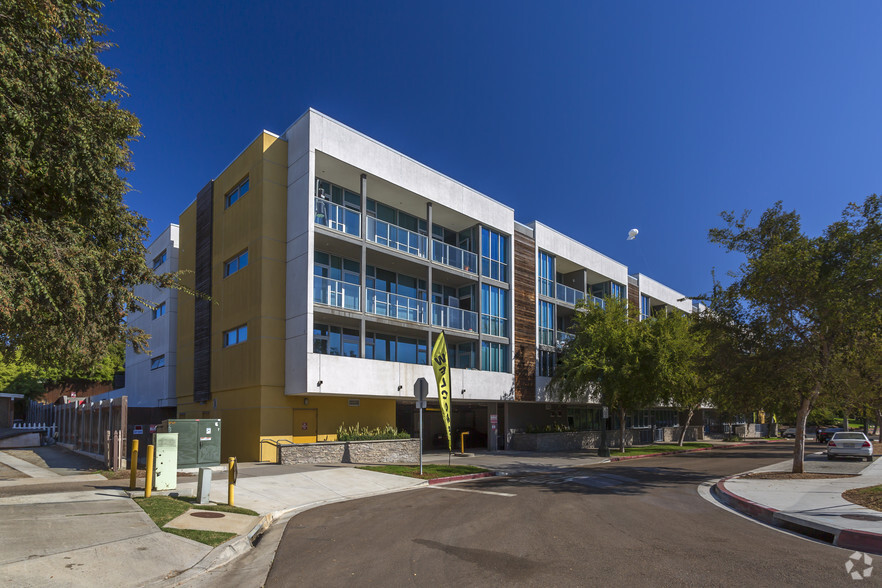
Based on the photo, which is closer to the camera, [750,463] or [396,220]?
[750,463]

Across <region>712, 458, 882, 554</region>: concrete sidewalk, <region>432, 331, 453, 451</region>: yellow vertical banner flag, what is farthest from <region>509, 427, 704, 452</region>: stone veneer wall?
<region>712, 458, 882, 554</region>: concrete sidewalk

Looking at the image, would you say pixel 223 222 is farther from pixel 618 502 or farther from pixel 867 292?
pixel 867 292

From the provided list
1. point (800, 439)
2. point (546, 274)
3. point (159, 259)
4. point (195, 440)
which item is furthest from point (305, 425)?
point (159, 259)

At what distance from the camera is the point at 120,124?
37.8 feet

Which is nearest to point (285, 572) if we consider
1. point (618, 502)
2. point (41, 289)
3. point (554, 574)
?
point (554, 574)

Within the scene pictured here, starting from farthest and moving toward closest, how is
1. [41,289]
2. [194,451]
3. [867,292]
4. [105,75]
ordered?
1. [867,292]
2. [194,451]
3. [105,75]
4. [41,289]

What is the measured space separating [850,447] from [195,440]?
97.0 ft

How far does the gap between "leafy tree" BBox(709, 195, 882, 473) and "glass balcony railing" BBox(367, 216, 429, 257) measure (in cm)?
1309

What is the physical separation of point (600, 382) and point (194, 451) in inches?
907

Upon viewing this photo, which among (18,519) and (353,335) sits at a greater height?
(353,335)

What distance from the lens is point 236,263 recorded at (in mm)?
27203

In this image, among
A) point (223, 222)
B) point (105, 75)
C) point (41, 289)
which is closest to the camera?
point (41, 289)

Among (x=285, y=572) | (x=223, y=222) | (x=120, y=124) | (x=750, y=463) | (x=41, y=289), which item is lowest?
(x=750, y=463)

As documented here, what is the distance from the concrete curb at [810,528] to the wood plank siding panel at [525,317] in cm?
1857
